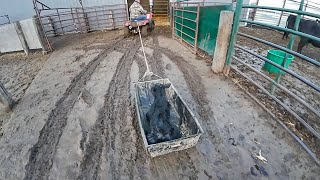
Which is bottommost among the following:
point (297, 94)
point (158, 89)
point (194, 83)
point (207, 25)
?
point (297, 94)

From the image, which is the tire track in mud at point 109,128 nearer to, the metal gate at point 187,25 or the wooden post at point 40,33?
the metal gate at point 187,25

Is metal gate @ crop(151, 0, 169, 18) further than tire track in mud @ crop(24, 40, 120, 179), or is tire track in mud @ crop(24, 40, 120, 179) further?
metal gate @ crop(151, 0, 169, 18)

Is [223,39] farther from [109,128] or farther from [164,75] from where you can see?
[109,128]

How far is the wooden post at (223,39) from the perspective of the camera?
382cm

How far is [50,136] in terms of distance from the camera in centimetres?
302

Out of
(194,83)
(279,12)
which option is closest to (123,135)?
(194,83)

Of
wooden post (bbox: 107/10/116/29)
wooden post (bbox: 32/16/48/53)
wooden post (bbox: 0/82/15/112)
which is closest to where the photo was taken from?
wooden post (bbox: 0/82/15/112)

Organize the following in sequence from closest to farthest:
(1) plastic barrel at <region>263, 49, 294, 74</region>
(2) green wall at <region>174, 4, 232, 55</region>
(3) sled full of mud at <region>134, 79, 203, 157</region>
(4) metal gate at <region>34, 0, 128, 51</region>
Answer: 1. (3) sled full of mud at <region>134, 79, 203, 157</region>
2. (1) plastic barrel at <region>263, 49, 294, 74</region>
3. (2) green wall at <region>174, 4, 232, 55</region>
4. (4) metal gate at <region>34, 0, 128, 51</region>

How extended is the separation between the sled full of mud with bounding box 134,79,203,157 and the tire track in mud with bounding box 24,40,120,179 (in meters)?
1.33

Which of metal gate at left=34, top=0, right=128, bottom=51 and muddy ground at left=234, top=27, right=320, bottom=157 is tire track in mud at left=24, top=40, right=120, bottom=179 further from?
metal gate at left=34, top=0, right=128, bottom=51

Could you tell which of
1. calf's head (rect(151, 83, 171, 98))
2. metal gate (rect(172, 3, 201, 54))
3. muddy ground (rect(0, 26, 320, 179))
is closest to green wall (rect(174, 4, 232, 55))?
metal gate (rect(172, 3, 201, 54))

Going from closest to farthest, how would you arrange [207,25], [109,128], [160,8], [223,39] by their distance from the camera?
1. [109,128]
2. [223,39]
3. [207,25]
4. [160,8]

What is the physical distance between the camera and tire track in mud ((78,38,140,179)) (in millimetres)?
2467

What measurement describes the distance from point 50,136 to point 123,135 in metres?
1.16
